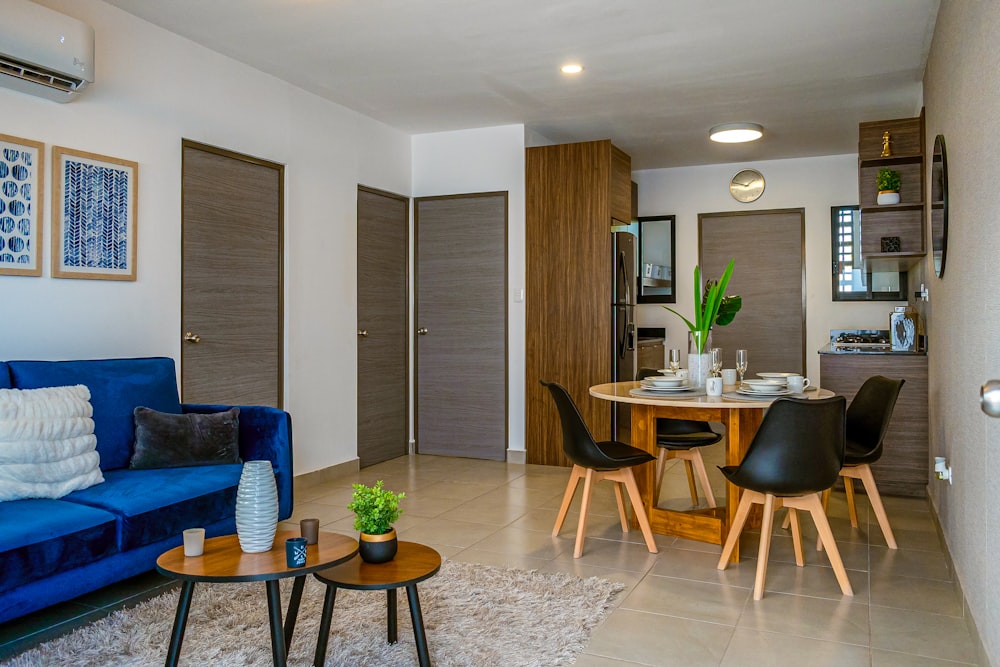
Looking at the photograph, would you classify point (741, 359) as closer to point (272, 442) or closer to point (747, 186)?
point (272, 442)

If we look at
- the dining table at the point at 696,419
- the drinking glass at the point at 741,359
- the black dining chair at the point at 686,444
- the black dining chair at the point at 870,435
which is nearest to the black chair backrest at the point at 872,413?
the black dining chair at the point at 870,435

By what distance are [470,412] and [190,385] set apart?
2418 mm

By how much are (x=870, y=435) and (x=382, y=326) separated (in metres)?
3.51

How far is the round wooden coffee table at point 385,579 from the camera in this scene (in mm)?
2100

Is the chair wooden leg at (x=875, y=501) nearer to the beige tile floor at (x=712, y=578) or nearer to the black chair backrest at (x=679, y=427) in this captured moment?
the beige tile floor at (x=712, y=578)

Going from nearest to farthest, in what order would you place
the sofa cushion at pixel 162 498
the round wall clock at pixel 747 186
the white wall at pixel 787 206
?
1. the sofa cushion at pixel 162 498
2. the white wall at pixel 787 206
3. the round wall clock at pixel 747 186

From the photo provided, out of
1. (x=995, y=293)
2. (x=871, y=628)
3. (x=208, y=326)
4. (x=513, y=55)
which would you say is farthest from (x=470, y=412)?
(x=995, y=293)

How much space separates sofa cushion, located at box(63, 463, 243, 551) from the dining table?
1761 mm

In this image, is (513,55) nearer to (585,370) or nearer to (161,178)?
(161,178)

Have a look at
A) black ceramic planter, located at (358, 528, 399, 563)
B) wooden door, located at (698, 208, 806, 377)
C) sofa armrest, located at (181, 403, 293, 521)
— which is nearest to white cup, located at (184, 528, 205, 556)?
black ceramic planter, located at (358, 528, 399, 563)

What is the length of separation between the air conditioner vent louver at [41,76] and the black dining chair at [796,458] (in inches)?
128

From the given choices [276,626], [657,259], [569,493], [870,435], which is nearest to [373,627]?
[276,626]

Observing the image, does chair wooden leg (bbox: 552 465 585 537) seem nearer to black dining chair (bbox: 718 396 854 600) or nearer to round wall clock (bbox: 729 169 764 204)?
black dining chair (bbox: 718 396 854 600)

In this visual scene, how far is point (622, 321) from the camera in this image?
5711 millimetres
